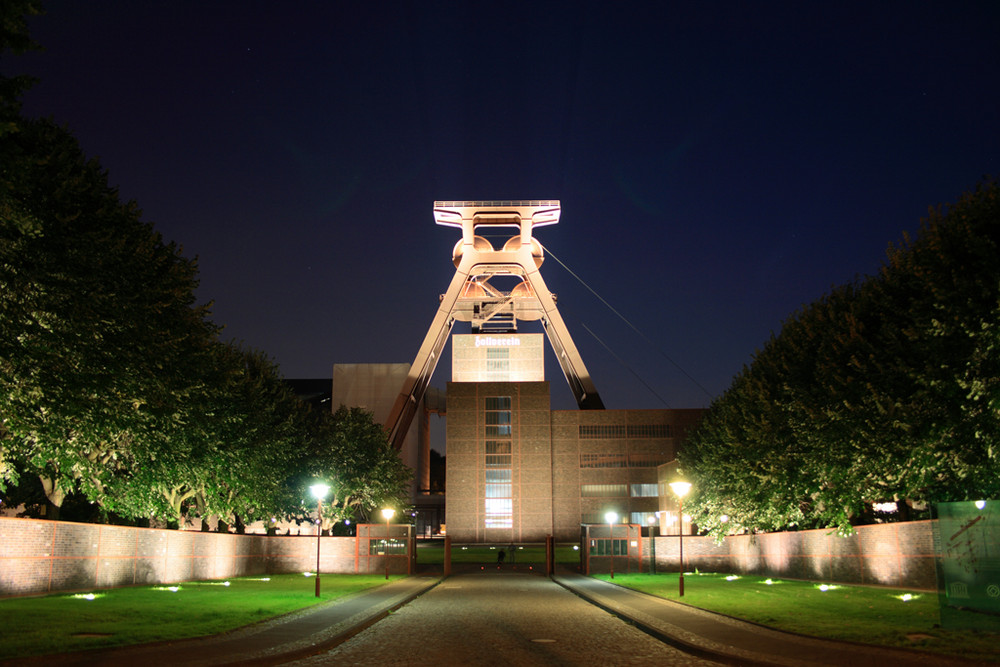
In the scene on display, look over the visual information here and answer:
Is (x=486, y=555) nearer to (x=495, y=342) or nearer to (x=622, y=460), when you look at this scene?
(x=622, y=460)

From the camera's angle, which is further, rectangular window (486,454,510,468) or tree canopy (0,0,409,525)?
rectangular window (486,454,510,468)

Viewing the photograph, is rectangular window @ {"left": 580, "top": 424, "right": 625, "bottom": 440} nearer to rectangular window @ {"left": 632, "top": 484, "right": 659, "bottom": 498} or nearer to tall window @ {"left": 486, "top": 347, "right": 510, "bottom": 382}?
rectangular window @ {"left": 632, "top": 484, "right": 659, "bottom": 498}

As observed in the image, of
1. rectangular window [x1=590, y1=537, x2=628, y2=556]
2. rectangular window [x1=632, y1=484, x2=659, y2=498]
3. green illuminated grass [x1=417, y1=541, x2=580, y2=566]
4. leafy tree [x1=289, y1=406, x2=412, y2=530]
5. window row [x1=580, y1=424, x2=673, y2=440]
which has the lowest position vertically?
green illuminated grass [x1=417, y1=541, x2=580, y2=566]

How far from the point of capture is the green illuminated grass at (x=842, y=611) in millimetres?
15500

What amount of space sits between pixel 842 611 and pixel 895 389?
8.44 m

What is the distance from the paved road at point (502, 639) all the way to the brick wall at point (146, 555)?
1108 centimetres

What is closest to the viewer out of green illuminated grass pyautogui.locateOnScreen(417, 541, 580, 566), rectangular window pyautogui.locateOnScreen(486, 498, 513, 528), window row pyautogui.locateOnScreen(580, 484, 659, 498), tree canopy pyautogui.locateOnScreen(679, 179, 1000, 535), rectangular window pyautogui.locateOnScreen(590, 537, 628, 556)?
tree canopy pyautogui.locateOnScreen(679, 179, 1000, 535)

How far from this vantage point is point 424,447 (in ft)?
470

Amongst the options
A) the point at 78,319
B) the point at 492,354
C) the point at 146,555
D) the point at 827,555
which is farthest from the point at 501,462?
the point at 78,319

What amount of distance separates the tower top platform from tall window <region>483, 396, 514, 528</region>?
34.5m

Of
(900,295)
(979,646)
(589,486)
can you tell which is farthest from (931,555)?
(589,486)

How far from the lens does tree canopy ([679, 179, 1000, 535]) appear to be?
864 inches

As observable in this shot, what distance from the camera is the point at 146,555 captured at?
107 feet

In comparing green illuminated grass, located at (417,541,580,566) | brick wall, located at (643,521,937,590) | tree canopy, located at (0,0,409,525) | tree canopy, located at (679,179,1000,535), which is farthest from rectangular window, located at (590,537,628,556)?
green illuminated grass, located at (417,541,580,566)
